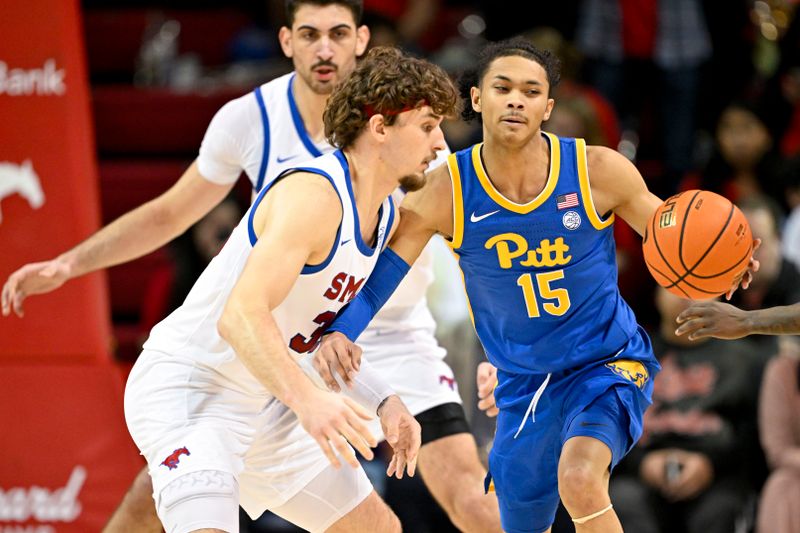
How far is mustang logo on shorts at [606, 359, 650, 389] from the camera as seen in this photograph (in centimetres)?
468

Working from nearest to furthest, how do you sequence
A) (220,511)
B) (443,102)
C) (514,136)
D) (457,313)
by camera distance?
(220,511) → (443,102) → (514,136) → (457,313)

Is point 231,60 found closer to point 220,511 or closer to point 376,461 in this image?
point 376,461

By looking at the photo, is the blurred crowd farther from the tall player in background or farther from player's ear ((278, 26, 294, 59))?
player's ear ((278, 26, 294, 59))

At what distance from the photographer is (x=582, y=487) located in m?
4.35

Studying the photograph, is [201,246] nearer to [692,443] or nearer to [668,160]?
[692,443]

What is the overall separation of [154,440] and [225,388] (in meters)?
0.29

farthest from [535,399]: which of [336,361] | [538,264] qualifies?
[336,361]

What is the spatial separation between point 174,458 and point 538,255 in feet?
4.94

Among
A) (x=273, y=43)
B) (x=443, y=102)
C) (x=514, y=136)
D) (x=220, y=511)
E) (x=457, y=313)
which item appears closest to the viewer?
(x=220, y=511)

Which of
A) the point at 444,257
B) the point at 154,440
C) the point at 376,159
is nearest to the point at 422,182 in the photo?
the point at 376,159

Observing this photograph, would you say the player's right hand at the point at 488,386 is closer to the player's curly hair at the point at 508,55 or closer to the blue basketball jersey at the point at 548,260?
the blue basketball jersey at the point at 548,260

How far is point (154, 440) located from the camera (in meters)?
4.24

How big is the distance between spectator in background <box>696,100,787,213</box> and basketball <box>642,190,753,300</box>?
3.79 m

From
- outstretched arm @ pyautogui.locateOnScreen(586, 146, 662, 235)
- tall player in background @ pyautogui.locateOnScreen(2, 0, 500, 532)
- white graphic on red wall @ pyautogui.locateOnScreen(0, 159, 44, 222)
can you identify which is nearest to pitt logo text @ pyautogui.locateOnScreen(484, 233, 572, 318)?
outstretched arm @ pyautogui.locateOnScreen(586, 146, 662, 235)
